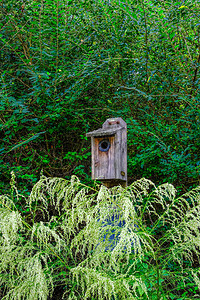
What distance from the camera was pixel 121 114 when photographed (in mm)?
4246

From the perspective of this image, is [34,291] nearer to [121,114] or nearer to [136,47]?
[121,114]

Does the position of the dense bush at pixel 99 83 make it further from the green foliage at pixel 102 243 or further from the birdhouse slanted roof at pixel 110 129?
the green foliage at pixel 102 243

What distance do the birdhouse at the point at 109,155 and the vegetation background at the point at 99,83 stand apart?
80 centimetres

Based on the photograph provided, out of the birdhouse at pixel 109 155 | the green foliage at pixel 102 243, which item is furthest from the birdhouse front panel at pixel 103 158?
the green foliage at pixel 102 243

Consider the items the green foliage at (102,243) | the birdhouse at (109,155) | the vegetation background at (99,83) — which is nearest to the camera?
the green foliage at (102,243)

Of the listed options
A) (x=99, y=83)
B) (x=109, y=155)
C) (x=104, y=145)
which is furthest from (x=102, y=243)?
(x=99, y=83)

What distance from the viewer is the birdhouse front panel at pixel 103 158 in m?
2.85

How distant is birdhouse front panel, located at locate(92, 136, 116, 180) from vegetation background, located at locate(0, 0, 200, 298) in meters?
0.86

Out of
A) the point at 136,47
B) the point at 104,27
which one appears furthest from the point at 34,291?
the point at 104,27

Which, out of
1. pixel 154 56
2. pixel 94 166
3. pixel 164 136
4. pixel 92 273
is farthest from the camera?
pixel 154 56

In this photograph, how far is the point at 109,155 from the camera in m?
2.90

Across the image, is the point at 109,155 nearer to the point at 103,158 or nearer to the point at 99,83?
the point at 103,158

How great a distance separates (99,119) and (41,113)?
0.92 m

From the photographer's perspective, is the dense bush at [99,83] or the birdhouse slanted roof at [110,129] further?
the dense bush at [99,83]
